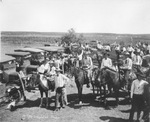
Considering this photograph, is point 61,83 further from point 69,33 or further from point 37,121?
point 69,33

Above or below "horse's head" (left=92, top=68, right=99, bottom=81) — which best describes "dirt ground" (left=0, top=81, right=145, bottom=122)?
below

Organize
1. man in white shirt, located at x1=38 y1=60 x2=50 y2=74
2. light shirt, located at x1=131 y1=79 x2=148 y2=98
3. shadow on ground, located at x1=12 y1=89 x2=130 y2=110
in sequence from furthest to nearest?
man in white shirt, located at x1=38 y1=60 x2=50 y2=74 → shadow on ground, located at x1=12 y1=89 x2=130 y2=110 → light shirt, located at x1=131 y1=79 x2=148 y2=98

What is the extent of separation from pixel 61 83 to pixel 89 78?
6.51ft

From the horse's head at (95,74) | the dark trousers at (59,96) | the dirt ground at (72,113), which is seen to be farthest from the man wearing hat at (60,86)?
the horse's head at (95,74)

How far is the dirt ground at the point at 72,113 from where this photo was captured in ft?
26.5

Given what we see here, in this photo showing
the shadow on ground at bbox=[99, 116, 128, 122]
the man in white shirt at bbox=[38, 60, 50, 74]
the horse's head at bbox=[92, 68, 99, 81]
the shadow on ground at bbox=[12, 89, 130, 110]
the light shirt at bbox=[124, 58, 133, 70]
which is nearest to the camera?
the shadow on ground at bbox=[99, 116, 128, 122]

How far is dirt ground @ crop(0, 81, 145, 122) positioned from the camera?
8.06 meters

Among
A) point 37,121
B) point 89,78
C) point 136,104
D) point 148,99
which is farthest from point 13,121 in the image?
point 148,99

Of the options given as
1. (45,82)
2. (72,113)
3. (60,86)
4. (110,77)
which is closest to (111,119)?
(72,113)

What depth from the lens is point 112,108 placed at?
29.8 ft

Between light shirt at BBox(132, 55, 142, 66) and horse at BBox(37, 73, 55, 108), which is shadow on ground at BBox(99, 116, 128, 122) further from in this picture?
light shirt at BBox(132, 55, 142, 66)

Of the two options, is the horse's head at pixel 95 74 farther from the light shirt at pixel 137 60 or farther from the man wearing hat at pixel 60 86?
the light shirt at pixel 137 60

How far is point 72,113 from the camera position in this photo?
8625 millimetres

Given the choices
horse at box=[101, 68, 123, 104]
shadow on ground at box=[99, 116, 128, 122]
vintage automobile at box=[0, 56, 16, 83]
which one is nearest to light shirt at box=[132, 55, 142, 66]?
horse at box=[101, 68, 123, 104]
